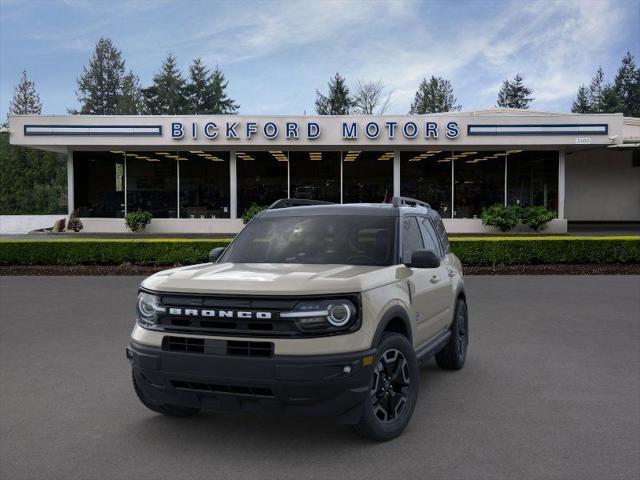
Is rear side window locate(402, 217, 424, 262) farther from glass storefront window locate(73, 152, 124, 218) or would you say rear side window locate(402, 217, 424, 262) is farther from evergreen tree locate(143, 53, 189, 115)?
evergreen tree locate(143, 53, 189, 115)

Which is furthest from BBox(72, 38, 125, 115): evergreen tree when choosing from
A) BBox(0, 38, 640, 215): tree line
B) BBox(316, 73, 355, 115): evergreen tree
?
BBox(316, 73, 355, 115): evergreen tree

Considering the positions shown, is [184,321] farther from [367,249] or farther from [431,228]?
[431,228]

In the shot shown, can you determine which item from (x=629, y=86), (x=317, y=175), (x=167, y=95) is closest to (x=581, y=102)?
(x=629, y=86)

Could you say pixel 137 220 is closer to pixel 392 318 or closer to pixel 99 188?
pixel 99 188

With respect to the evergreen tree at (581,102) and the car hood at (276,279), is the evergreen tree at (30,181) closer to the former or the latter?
the car hood at (276,279)

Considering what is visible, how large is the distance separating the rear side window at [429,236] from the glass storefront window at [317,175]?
2212cm

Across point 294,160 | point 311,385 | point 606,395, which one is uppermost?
point 294,160

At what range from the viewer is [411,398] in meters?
4.69

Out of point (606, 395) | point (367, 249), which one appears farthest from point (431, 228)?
point (606, 395)

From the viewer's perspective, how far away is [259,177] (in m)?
28.6

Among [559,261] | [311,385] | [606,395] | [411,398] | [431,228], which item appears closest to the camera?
[311,385]

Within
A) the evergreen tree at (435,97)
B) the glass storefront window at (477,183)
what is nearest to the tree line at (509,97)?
the evergreen tree at (435,97)

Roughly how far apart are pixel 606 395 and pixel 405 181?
2327cm

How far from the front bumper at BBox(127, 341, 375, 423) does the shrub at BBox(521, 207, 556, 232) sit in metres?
23.8
